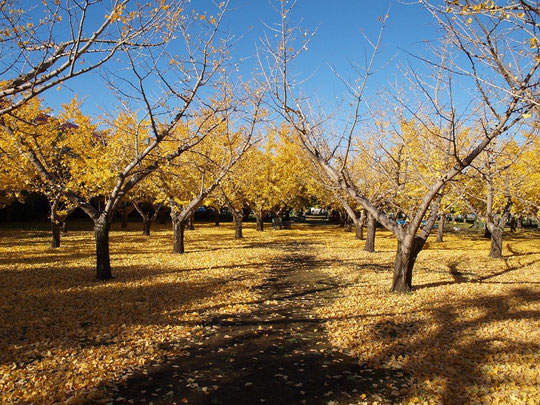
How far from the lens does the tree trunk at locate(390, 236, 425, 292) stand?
30.3 feet

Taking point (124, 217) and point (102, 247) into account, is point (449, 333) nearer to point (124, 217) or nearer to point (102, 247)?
point (102, 247)

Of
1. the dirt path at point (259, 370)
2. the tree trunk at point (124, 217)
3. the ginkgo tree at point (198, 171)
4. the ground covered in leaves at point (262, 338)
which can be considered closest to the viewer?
the dirt path at point (259, 370)

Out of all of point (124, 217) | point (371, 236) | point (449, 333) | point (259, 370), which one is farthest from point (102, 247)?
point (124, 217)

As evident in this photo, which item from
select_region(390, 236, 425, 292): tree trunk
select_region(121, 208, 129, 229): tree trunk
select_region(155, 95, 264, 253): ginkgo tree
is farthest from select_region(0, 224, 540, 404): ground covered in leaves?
select_region(121, 208, 129, 229): tree trunk

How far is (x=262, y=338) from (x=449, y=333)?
329 cm

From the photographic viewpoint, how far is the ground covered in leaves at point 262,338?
4586mm

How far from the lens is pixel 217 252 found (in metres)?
17.9

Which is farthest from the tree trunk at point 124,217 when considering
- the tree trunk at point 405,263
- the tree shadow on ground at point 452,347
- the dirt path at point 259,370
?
the tree shadow on ground at point 452,347

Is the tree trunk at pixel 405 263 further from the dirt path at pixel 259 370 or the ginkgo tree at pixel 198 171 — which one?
the ginkgo tree at pixel 198 171

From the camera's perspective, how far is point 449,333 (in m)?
6.62

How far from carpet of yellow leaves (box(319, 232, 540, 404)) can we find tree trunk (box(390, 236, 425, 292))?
1.15 ft

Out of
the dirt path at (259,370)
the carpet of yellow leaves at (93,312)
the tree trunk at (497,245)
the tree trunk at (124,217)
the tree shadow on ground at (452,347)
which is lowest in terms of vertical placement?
the dirt path at (259,370)

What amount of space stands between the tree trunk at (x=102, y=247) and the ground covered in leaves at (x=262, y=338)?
360mm

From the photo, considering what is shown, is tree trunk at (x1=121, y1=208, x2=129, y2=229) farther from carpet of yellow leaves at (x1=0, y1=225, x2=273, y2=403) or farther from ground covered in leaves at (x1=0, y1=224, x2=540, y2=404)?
ground covered in leaves at (x1=0, y1=224, x2=540, y2=404)
